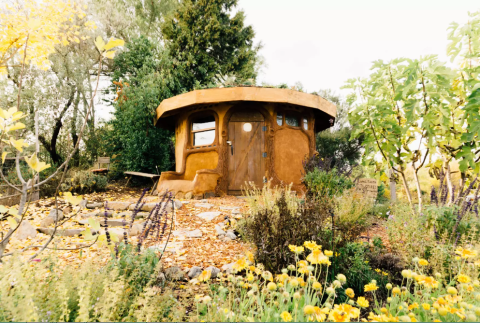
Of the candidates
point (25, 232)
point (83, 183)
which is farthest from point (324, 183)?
point (83, 183)

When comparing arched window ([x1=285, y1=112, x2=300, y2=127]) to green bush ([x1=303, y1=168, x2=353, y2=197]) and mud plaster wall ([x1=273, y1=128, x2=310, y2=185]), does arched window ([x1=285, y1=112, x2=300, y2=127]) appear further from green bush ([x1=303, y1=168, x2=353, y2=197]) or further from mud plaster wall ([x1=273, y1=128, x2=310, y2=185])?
green bush ([x1=303, y1=168, x2=353, y2=197])

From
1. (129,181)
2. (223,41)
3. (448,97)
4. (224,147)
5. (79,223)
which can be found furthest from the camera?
(223,41)

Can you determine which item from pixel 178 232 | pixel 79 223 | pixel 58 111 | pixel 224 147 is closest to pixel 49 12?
pixel 58 111

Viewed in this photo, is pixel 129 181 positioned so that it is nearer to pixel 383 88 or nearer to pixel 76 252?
pixel 76 252

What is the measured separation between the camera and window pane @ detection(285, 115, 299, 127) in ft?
27.0

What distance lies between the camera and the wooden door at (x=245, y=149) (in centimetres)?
776

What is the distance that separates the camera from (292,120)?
8.31 meters

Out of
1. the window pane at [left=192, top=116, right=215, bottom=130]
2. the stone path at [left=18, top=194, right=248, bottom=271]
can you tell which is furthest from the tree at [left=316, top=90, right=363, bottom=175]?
the stone path at [left=18, top=194, right=248, bottom=271]

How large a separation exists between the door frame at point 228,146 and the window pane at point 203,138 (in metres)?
0.56

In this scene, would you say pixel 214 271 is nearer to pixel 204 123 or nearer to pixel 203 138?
pixel 203 138

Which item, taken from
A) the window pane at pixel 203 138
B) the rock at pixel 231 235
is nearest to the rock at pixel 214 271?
the rock at pixel 231 235

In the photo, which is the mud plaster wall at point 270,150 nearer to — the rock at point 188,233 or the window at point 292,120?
the window at point 292,120

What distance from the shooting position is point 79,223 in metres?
4.71

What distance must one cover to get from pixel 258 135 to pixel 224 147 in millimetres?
1016
